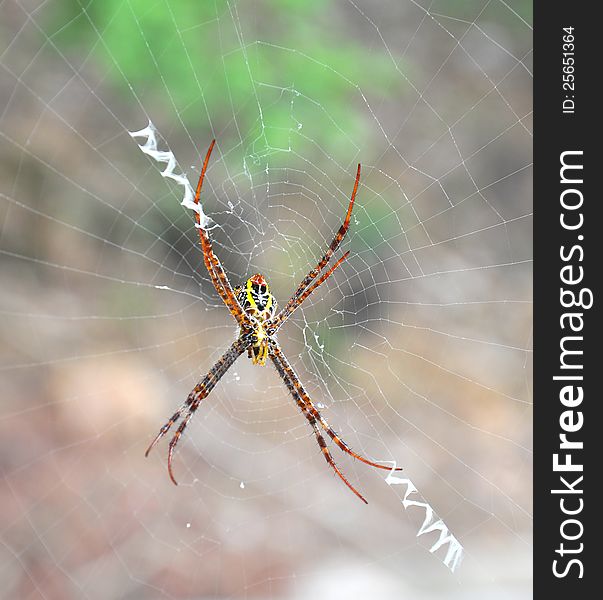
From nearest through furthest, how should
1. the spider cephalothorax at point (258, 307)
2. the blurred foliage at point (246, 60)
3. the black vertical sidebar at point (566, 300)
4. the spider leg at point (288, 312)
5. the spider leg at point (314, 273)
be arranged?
the spider leg at point (314, 273)
the spider leg at point (288, 312)
the spider cephalothorax at point (258, 307)
the black vertical sidebar at point (566, 300)
the blurred foliage at point (246, 60)

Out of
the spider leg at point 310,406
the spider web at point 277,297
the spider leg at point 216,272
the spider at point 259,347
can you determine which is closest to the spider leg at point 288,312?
the spider at point 259,347

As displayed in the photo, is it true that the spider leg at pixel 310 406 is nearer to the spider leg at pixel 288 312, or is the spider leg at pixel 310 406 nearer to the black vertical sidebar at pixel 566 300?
the spider leg at pixel 288 312

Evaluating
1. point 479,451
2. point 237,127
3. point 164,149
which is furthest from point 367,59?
point 479,451

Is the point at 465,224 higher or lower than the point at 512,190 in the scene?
lower

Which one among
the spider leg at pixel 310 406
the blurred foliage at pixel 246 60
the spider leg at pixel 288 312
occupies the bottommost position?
the spider leg at pixel 310 406

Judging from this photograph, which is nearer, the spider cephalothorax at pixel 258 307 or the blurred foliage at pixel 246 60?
the spider cephalothorax at pixel 258 307

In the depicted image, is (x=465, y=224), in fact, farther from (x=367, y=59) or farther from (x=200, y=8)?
(x=200, y=8)

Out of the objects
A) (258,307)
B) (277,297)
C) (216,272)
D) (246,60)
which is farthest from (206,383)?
(277,297)
